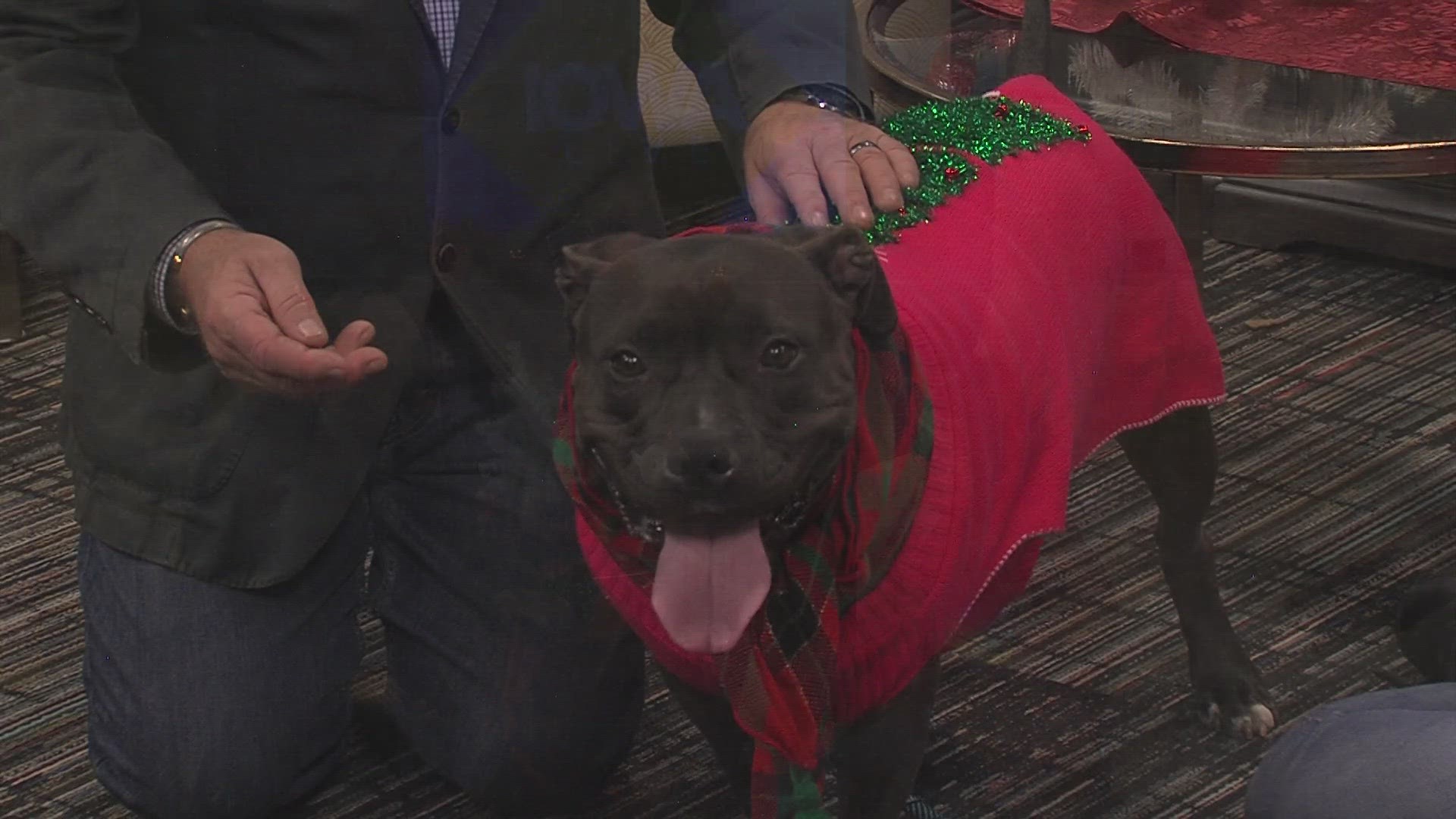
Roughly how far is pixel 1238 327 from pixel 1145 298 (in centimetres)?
85

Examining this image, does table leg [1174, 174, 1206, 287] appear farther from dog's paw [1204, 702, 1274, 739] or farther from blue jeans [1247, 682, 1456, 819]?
blue jeans [1247, 682, 1456, 819]

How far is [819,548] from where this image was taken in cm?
93

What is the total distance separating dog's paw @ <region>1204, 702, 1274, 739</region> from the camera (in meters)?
1.39

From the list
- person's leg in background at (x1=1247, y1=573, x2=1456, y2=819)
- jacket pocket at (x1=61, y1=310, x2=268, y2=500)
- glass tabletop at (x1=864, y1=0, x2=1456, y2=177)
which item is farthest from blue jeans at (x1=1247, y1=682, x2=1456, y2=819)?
jacket pocket at (x1=61, y1=310, x2=268, y2=500)

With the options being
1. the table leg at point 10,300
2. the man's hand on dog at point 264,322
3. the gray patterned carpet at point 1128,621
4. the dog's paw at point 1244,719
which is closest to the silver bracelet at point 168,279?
the man's hand on dog at point 264,322

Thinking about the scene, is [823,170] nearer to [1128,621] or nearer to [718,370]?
[718,370]

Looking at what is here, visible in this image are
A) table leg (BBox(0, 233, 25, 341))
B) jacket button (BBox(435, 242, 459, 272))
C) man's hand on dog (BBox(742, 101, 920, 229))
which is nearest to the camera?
man's hand on dog (BBox(742, 101, 920, 229))

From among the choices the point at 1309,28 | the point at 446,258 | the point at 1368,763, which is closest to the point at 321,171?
the point at 446,258

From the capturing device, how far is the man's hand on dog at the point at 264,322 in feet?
2.87

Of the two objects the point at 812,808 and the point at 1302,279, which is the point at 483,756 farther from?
the point at 1302,279

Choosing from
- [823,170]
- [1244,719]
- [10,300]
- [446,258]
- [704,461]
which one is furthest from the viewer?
[10,300]

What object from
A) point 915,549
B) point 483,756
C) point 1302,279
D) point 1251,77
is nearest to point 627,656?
Result: point 483,756

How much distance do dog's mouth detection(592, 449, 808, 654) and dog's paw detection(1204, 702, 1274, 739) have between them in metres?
0.64

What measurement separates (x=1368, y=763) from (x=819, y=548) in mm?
287
